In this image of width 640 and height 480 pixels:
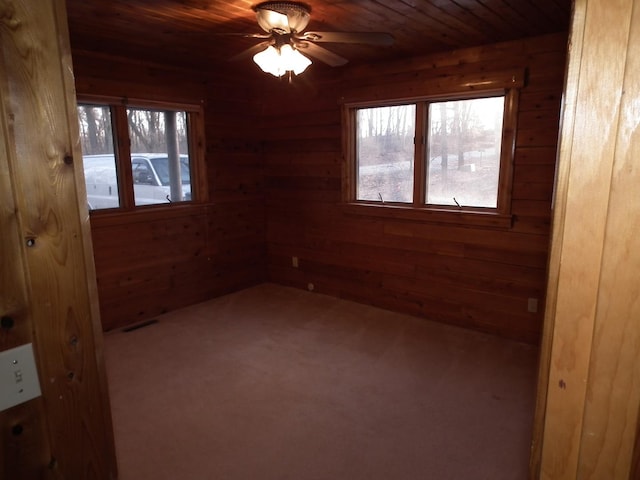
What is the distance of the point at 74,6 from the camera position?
2.47 m

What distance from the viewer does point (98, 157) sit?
3.73m

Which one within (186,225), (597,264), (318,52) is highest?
(318,52)

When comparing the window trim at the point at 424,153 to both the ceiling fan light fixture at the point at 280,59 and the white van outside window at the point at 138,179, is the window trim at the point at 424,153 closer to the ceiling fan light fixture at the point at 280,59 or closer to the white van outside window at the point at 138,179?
the ceiling fan light fixture at the point at 280,59

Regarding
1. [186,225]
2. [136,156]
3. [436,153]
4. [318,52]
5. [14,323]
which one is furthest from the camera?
[186,225]

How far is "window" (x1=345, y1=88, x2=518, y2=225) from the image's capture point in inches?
136

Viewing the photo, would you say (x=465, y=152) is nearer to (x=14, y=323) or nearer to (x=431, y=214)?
(x=431, y=214)

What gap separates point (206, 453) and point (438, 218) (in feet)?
8.67

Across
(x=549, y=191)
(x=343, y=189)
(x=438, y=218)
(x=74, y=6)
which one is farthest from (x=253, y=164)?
(x=549, y=191)

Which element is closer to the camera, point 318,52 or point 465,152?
point 318,52

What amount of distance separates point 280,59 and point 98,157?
84.4 inches

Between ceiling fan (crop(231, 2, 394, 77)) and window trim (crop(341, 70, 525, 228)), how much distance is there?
52.0 inches

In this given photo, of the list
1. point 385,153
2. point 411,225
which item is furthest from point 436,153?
point 411,225

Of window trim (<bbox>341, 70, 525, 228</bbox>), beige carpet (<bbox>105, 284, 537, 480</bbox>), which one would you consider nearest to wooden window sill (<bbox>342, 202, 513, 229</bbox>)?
window trim (<bbox>341, 70, 525, 228</bbox>)

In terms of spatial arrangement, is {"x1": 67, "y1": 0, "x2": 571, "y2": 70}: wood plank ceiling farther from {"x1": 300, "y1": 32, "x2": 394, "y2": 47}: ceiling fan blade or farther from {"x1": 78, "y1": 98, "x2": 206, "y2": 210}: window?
{"x1": 78, "y1": 98, "x2": 206, "y2": 210}: window
